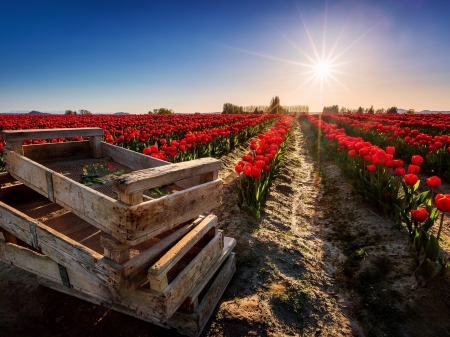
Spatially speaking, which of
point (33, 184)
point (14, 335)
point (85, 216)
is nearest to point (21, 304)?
point (14, 335)

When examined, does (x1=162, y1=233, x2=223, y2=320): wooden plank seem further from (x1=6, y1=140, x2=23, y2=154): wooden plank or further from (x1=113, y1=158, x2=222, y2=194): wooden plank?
(x1=6, y1=140, x2=23, y2=154): wooden plank

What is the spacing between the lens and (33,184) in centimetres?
224

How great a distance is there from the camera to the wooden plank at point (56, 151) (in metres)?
3.42

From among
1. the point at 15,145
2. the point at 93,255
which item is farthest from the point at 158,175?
the point at 15,145

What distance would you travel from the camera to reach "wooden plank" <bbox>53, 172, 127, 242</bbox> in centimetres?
155

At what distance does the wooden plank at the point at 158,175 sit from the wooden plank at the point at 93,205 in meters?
0.13

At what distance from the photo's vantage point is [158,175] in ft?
5.59

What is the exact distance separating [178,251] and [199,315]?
0.70m

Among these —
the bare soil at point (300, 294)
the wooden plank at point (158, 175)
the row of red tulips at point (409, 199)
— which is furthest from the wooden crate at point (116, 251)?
the row of red tulips at point (409, 199)

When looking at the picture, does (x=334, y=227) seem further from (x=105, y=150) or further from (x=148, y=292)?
(x=105, y=150)

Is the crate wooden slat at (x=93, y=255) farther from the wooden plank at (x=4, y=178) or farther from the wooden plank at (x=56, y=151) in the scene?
the wooden plank at (x=56, y=151)

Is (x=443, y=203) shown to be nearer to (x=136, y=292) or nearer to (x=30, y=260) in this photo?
(x=136, y=292)

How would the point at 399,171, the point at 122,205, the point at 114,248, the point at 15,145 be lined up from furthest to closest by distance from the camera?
1. the point at 399,171
2. the point at 15,145
3. the point at 114,248
4. the point at 122,205

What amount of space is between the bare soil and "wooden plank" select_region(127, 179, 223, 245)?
1174mm
